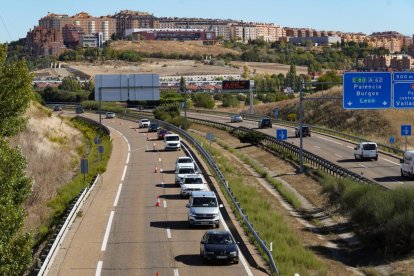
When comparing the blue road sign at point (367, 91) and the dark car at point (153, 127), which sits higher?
the blue road sign at point (367, 91)

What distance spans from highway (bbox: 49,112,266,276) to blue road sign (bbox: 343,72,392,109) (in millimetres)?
10916

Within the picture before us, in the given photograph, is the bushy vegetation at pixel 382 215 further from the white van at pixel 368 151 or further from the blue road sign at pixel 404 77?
the white van at pixel 368 151

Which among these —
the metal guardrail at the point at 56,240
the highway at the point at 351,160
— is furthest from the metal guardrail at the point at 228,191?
the highway at the point at 351,160

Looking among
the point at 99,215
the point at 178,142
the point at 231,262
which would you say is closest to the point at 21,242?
the point at 231,262

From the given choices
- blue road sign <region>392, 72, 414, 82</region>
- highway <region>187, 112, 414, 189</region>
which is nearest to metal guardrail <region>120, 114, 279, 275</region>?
highway <region>187, 112, 414, 189</region>

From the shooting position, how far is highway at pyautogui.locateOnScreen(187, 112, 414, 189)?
45247 mm

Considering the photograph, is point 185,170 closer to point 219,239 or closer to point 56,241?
point 56,241

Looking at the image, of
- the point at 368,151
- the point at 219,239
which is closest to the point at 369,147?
the point at 368,151

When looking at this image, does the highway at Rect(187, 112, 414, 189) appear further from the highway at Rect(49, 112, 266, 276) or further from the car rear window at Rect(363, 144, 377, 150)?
the highway at Rect(49, 112, 266, 276)

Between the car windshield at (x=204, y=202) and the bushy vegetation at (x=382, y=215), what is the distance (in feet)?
20.4

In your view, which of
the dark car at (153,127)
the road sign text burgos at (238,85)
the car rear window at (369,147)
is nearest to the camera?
the car rear window at (369,147)

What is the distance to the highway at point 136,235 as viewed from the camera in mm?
23922

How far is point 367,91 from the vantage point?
1710 inches

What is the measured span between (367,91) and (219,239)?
21437 millimetres
